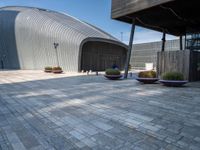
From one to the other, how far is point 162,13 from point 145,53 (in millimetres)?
24062

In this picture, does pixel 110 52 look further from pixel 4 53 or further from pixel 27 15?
pixel 4 53

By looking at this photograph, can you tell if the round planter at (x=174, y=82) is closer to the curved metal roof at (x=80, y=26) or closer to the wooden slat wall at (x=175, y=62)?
the wooden slat wall at (x=175, y=62)

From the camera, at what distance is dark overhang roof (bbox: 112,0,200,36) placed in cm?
843

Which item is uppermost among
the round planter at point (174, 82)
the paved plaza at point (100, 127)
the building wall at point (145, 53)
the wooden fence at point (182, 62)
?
the building wall at point (145, 53)

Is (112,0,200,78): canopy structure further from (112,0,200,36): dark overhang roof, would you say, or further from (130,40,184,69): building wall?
(130,40,184,69): building wall

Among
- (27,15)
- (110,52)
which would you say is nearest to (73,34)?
(110,52)

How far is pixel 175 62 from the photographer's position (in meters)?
9.38

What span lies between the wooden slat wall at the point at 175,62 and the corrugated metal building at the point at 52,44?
11.7 m

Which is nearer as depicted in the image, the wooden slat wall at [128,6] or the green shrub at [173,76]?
the green shrub at [173,76]

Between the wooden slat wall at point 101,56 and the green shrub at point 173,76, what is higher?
the wooden slat wall at point 101,56

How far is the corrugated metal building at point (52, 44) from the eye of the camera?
20.8 metres

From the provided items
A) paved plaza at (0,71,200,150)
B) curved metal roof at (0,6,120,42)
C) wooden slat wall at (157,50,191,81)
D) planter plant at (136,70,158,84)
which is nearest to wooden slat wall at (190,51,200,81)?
wooden slat wall at (157,50,191,81)

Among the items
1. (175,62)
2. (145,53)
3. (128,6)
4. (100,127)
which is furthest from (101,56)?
(100,127)

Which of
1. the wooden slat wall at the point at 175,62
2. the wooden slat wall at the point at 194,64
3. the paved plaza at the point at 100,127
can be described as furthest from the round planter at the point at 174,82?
the paved plaza at the point at 100,127
